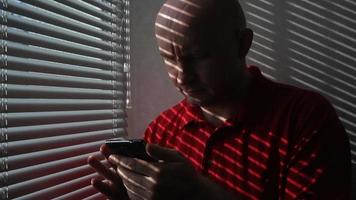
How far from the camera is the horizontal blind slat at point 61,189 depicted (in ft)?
3.22

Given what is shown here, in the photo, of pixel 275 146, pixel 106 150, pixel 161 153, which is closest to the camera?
pixel 161 153

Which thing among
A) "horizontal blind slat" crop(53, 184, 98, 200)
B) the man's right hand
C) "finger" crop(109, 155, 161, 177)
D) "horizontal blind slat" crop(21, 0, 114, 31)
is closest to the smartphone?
"finger" crop(109, 155, 161, 177)

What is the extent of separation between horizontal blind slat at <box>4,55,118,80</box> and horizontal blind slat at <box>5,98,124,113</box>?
0.09 metres

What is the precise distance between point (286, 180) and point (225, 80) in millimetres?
323

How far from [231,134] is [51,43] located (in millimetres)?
602

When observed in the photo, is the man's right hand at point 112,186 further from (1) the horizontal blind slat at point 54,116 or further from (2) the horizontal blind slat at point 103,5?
(2) the horizontal blind slat at point 103,5

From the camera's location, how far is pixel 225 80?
3.37ft

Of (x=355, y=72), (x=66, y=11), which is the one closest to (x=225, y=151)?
(x=355, y=72)

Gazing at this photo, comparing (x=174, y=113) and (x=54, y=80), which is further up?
(x=54, y=80)

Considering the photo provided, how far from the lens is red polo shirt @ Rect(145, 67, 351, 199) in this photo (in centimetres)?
90

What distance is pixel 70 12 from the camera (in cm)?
115

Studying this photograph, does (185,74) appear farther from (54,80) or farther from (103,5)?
(103,5)

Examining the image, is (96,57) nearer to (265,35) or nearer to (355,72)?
(265,35)

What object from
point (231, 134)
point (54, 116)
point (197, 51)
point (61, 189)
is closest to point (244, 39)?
point (197, 51)
